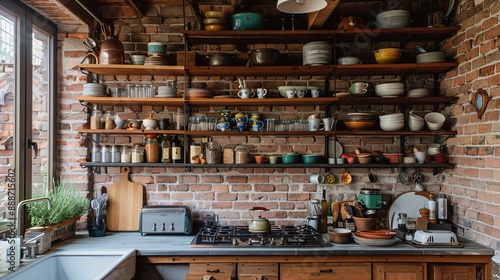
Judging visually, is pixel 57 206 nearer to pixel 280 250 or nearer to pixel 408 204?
pixel 280 250

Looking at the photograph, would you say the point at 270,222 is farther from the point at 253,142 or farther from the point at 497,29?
the point at 497,29

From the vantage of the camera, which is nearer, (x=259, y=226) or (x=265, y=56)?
(x=259, y=226)

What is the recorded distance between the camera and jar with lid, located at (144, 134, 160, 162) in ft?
11.4

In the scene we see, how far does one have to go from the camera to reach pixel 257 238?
307 cm

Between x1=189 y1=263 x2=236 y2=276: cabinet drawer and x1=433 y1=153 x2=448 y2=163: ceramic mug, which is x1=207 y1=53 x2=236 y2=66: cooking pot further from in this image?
x1=433 y1=153 x2=448 y2=163: ceramic mug

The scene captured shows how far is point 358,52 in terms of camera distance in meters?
3.66

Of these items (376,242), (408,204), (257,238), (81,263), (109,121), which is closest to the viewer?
(81,263)

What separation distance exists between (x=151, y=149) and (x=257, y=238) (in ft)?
3.84

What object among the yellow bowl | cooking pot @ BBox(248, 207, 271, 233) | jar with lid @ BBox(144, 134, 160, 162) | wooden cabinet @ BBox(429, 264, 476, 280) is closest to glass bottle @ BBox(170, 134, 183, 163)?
jar with lid @ BBox(144, 134, 160, 162)

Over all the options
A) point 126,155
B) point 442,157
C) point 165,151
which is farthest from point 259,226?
point 442,157

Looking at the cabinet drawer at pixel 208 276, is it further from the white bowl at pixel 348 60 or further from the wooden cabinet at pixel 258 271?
the white bowl at pixel 348 60

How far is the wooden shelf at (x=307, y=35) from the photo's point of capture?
3.31 metres

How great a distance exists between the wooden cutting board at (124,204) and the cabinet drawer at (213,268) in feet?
2.76

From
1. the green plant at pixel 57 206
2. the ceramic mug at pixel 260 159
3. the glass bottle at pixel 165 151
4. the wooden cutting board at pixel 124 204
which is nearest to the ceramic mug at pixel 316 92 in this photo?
the ceramic mug at pixel 260 159
